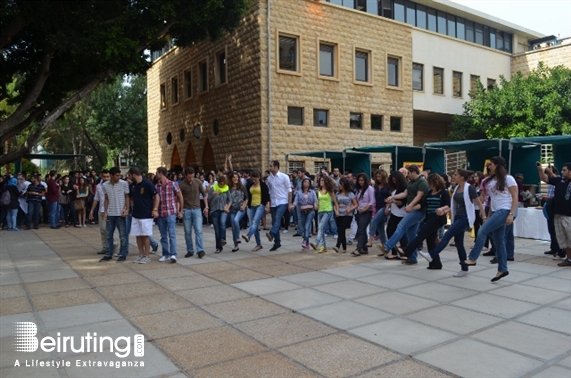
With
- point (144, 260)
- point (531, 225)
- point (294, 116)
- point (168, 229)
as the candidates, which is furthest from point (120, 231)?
point (294, 116)

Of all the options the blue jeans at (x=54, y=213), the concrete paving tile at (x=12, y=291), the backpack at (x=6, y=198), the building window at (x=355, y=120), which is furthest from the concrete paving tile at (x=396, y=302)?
the building window at (x=355, y=120)

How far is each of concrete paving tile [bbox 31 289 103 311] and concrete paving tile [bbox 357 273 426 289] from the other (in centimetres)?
412

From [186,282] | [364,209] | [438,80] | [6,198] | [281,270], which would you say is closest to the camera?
[186,282]

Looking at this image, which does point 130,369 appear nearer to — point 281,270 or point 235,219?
point 281,270

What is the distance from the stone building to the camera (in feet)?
77.9

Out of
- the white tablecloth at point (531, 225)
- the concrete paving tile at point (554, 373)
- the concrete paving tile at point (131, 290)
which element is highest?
the white tablecloth at point (531, 225)

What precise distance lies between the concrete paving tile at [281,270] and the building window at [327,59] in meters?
17.5

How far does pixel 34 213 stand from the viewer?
693 inches

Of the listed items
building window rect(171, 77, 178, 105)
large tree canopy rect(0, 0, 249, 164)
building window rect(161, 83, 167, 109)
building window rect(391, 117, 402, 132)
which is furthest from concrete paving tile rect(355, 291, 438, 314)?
building window rect(161, 83, 167, 109)

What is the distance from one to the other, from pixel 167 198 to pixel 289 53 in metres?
16.1

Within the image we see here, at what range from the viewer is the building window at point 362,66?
26891 millimetres

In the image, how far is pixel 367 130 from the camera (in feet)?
87.8

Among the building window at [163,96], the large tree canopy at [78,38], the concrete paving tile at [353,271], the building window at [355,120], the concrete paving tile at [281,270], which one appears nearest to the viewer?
the concrete paving tile at [353,271]

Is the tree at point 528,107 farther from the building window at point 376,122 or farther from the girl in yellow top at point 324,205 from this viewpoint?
the girl in yellow top at point 324,205
